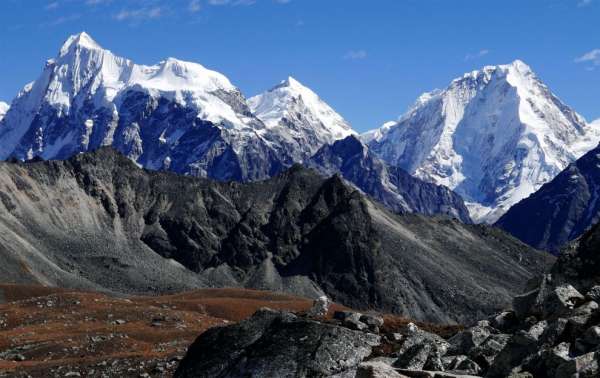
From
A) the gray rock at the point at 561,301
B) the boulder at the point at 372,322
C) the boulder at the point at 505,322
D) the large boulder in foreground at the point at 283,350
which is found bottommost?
the large boulder in foreground at the point at 283,350

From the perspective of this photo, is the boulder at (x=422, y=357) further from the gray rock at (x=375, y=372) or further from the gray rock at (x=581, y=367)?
the gray rock at (x=581, y=367)

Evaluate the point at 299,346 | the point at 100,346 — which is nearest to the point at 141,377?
the point at 100,346

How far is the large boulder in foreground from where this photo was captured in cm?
3109

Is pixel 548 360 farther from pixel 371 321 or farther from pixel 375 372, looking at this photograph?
pixel 371 321

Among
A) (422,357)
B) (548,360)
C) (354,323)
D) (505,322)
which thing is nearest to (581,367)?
(548,360)

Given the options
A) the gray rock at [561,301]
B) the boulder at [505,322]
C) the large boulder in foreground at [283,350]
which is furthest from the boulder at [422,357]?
the gray rock at [561,301]

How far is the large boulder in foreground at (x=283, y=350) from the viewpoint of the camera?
1224 inches

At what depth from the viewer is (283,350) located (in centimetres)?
3173

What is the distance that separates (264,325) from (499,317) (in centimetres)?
786

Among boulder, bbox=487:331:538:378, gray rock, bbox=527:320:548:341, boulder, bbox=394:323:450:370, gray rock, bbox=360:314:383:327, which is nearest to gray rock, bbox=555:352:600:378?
boulder, bbox=487:331:538:378

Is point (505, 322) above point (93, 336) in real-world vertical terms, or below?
above

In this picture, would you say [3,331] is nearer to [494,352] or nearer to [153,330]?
[153,330]

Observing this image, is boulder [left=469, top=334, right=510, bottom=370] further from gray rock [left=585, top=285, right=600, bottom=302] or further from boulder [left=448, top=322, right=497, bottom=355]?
gray rock [left=585, top=285, right=600, bottom=302]

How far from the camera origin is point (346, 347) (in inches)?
1246
